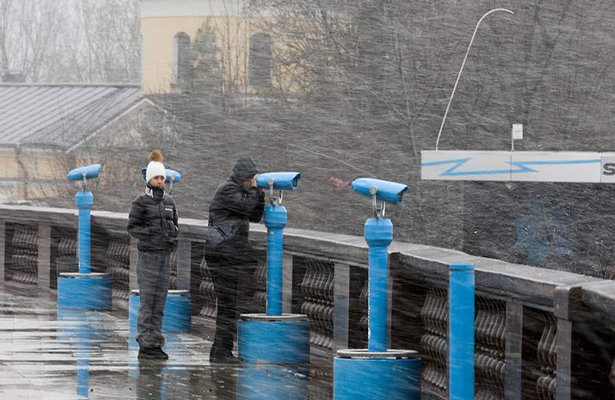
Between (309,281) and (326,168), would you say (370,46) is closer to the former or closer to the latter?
(326,168)

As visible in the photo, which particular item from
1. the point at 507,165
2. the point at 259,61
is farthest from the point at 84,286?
the point at 259,61

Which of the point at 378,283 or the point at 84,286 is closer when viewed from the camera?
the point at 378,283

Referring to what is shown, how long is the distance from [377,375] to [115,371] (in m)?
2.77

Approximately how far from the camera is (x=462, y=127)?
45.4 metres

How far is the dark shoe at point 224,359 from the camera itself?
11555mm

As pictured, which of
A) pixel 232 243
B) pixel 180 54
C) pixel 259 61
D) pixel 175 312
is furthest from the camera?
pixel 180 54

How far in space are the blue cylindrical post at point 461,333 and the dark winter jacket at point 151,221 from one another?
483 cm

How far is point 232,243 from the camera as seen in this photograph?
1180 centimetres

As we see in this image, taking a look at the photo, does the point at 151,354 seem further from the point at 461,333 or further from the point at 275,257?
the point at 461,333

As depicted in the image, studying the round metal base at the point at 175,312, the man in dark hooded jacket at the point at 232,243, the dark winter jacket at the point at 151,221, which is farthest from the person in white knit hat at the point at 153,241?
the round metal base at the point at 175,312

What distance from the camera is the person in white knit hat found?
483 inches

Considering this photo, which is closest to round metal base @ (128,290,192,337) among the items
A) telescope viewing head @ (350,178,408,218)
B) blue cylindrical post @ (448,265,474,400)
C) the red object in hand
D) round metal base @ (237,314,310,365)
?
round metal base @ (237,314,310,365)

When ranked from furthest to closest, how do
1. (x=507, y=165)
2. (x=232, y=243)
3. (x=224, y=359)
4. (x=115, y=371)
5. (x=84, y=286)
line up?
(x=507, y=165), (x=84, y=286), (x=232, y=243), (x=224, y=359), (x=115, y=371)

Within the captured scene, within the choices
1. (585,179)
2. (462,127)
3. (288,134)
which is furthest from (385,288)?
(288,134)
